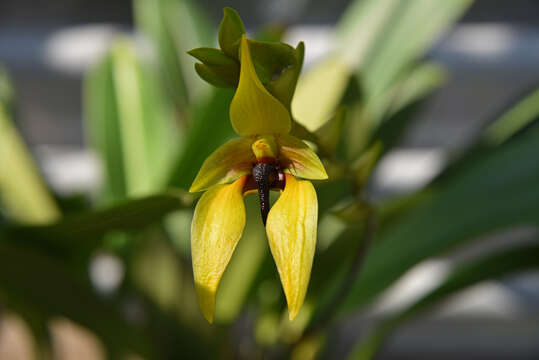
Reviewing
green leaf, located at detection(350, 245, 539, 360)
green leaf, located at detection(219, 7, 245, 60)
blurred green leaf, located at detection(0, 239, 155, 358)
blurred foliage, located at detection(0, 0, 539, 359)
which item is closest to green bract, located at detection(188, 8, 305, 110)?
green leaf, located at detection(219, 7, 245, 60)

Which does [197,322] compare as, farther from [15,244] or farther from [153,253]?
[15,244]

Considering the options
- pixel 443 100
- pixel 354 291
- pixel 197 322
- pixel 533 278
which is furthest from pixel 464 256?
pixel 197 322

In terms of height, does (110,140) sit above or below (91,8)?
below

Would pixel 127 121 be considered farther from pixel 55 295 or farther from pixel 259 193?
pixel 259 193

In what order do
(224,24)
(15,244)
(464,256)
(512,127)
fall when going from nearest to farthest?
(224,24)
(15,244)
(512,127)
(464,256)

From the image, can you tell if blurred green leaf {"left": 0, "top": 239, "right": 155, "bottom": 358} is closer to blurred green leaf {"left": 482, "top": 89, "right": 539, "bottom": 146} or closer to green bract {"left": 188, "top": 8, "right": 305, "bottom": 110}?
green bract {"left": 188, "top": 8, "right": 305, "bottom": 110}

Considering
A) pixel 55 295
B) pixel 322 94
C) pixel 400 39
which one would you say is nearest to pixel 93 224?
pixel 55 295
